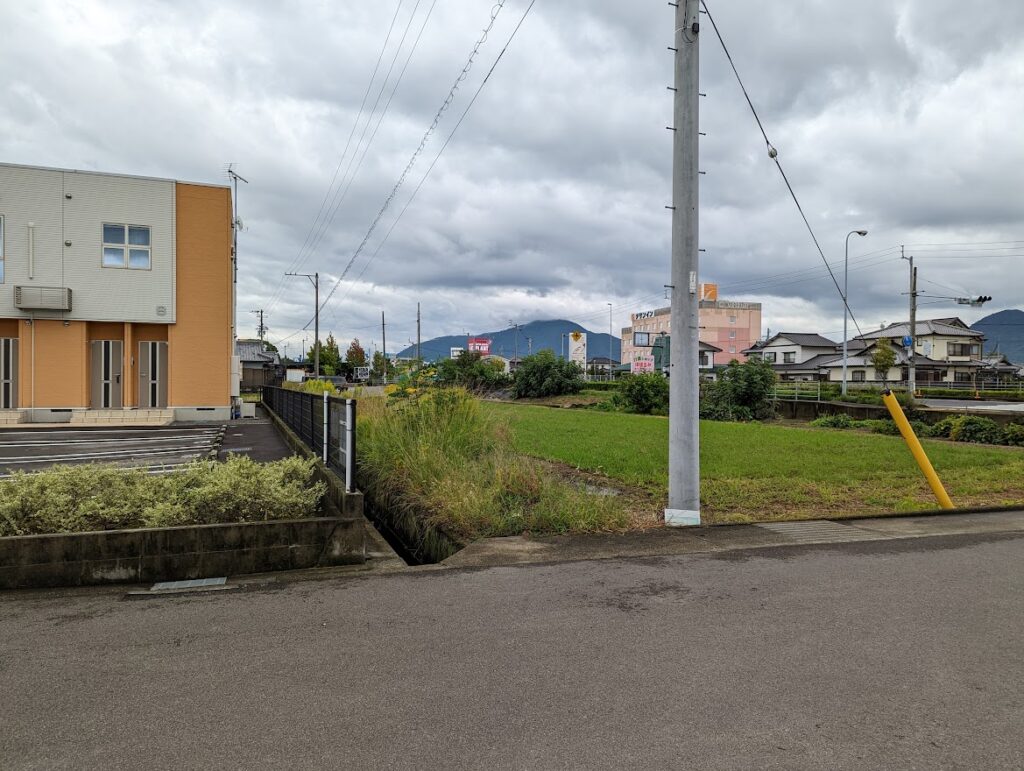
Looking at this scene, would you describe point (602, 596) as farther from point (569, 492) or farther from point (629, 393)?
point (629, 393)

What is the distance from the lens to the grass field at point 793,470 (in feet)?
27.2

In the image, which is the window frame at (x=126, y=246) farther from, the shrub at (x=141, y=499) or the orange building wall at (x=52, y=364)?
the shrub at (x=141, y=499)

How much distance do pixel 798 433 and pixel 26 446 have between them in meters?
18.0

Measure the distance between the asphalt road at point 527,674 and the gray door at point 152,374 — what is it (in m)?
18.0

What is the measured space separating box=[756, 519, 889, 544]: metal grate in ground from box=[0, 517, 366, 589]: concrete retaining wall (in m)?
4.22

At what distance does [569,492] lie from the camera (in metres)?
7.53

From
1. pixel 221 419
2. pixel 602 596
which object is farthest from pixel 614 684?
pixel 221 419

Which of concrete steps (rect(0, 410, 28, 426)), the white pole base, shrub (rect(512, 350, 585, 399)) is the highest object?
shrub (rect(512, 350, 585, 399))

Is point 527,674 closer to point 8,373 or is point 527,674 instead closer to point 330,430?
point 330,430

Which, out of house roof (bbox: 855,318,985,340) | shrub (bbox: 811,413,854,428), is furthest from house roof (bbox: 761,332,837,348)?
shrub (bbox: 811,413,854,428)

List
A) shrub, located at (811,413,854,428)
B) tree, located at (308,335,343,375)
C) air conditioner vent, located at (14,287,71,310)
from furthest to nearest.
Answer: tree, located at (308,335,343,375) → shrub, located at (811,413,854,428) → air conditioner vent, located at (14,287,71,310)

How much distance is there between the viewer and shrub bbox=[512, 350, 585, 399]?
4419 cm

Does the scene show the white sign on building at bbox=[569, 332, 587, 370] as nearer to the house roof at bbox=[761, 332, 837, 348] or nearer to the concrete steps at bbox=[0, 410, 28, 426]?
the house roof at bbox=[761, 332, 837, 348]

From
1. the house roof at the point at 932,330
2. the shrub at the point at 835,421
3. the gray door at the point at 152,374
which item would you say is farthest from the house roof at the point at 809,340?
the gray door at the point at 152,374
